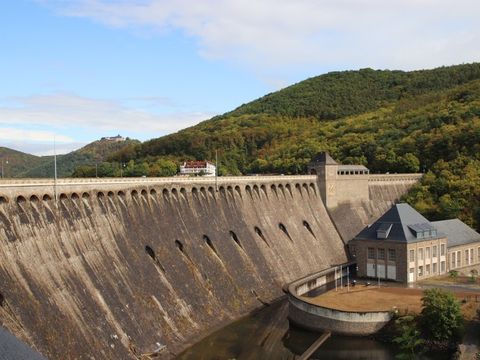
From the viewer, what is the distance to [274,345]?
52188mm

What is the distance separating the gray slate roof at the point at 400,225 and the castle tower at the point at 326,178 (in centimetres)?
1900

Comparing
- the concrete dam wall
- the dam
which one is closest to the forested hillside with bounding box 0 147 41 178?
the dam

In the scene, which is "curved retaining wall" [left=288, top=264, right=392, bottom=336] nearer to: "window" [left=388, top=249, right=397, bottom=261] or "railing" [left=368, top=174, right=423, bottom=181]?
"window" [left=388, top=249, right=397, bottom=261]

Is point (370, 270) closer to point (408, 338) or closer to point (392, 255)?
point (392, 255)

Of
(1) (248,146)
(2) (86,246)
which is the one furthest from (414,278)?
(1) (248,146)

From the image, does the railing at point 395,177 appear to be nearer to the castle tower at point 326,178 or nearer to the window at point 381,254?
the castle tower at point 326,178

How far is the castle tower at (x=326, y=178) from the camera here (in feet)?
297

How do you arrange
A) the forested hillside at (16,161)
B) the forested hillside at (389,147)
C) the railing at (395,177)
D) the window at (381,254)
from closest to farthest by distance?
the window at (381,254) → the forested hillside at (389,147) → the railing at (395,177) → the forested hillside at (16,161)

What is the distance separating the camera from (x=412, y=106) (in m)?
181

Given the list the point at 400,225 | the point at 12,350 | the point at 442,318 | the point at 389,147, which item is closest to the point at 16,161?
the point at 389,147

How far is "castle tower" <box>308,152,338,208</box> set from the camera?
90562 millimetres

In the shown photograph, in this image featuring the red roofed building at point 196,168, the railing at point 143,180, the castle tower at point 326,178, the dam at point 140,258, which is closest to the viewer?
the dam at point 140,258

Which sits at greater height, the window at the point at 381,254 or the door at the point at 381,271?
the window at the point at 381,254

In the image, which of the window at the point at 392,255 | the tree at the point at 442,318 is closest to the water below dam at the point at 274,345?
the tree at the point at 442,318
